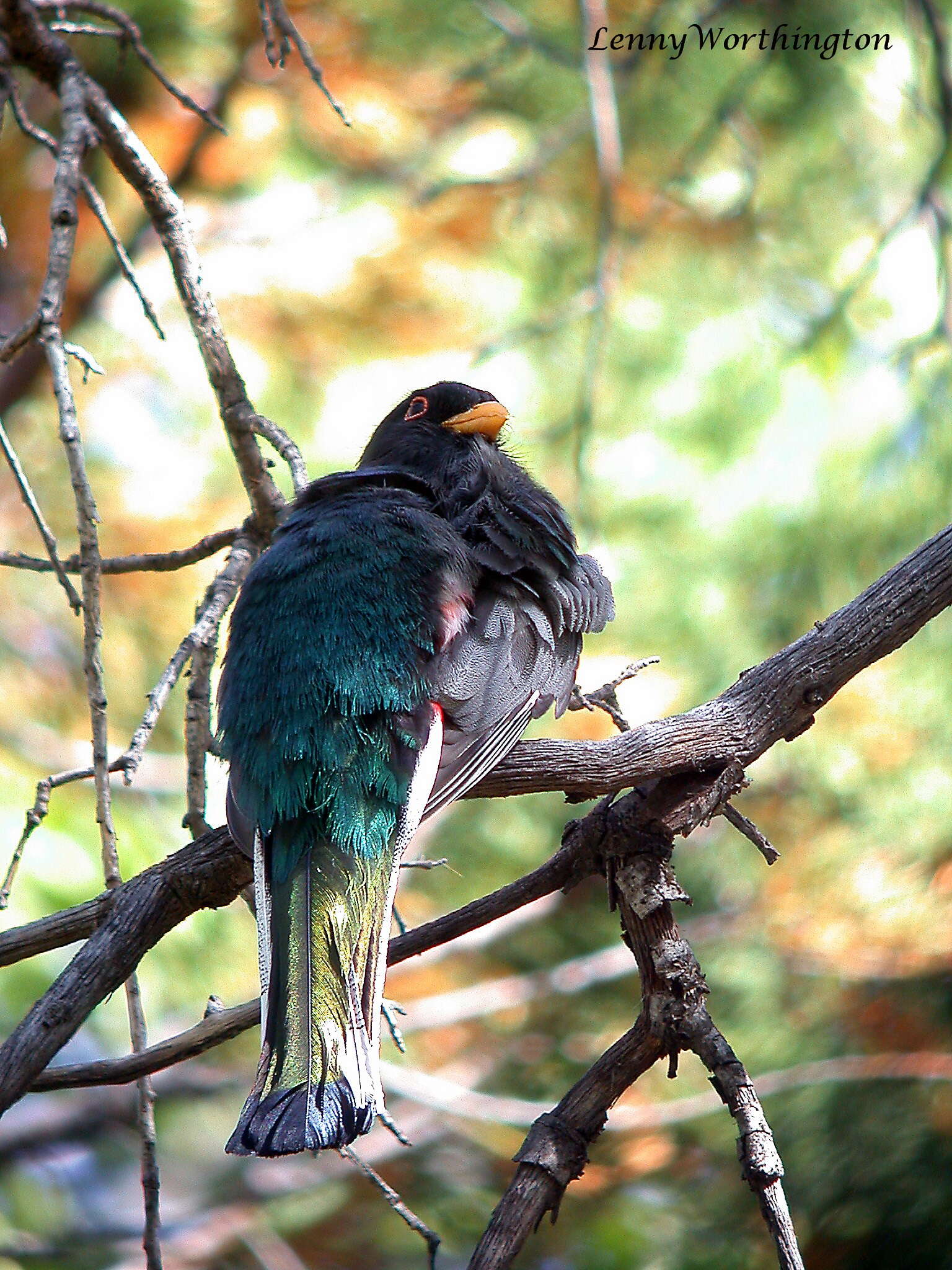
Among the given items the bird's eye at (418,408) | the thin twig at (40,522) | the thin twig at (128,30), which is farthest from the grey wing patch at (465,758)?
the thin twig at (128,30)

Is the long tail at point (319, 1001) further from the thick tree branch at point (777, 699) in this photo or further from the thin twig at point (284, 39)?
the thin twig at point (284, 39)

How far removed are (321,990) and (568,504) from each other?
2241mm

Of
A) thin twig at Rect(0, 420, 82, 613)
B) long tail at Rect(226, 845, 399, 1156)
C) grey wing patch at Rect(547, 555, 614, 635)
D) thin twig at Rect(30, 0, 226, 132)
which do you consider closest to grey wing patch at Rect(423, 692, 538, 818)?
long tail at Rect(226, 845, 399, 1156)

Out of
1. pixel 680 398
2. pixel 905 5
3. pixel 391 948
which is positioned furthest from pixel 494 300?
pixel 391 948

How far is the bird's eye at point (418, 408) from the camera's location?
2.84 metres

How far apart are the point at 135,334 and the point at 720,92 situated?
225 cm

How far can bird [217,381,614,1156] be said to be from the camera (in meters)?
1.62

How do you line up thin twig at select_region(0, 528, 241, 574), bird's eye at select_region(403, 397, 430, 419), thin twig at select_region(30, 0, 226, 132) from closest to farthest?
1. thin twig at select_region(0, 528, 241, 574)
2. thin twig at select_region(30, 0, 226, 132)
3. bird's eye at select_region(403, 397, 430, 419)

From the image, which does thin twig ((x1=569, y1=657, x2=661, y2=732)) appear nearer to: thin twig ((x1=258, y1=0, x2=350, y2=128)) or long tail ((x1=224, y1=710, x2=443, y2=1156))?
long tail ((x1=224, y1=710, x2=443, y2=1156))

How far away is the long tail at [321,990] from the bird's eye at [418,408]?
110 centimetres

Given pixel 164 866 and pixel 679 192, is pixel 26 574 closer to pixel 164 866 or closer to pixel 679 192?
pixel 679 192

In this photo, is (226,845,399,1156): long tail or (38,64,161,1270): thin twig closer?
(226,845,399,1156): long tail

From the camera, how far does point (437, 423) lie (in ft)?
9.23

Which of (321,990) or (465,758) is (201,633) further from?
(321,990)
